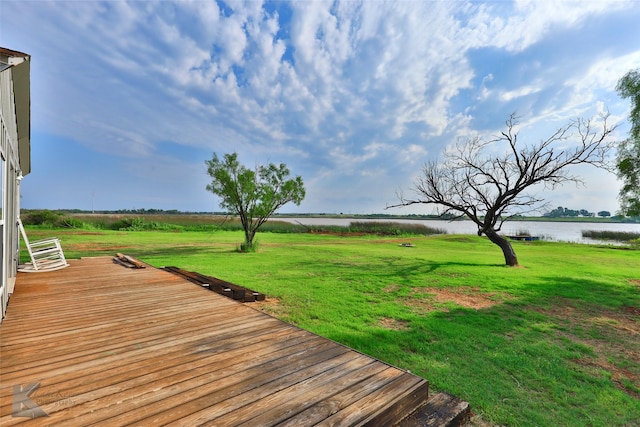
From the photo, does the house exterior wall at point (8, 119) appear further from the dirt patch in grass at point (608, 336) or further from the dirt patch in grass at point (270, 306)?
the dirt patch in grass at point (608, 336)

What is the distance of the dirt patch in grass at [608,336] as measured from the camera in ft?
11.4

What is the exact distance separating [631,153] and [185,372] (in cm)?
1446

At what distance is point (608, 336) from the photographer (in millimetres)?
4633

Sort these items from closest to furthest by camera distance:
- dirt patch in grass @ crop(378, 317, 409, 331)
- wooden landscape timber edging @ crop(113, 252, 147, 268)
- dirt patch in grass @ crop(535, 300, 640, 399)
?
dirt patch in grass @ crop(535, 300, 640, 399) < dirt patch in grass @ crop(378, 317, 409, 331) < wooden landscape timber edging @ crop(113, 252, 147, 268)

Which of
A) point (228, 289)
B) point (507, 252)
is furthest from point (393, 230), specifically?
point (228, 289)

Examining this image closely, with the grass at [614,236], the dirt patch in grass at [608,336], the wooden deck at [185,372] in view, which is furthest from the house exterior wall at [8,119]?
the grass at [614,236]

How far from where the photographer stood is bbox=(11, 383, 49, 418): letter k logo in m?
1.65

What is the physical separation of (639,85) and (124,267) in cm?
1618

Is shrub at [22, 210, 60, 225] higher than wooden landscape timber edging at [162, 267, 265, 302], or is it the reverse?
shrub at [22, 210, 60, 225]

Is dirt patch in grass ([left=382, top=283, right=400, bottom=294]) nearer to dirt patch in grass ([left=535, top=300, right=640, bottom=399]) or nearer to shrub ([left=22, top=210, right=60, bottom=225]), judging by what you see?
dirt patch in grass ([left=535, top=300, right=640, bottom=399])

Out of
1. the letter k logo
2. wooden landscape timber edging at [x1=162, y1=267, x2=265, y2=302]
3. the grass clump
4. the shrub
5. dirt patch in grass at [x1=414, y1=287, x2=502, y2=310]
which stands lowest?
dirt patch in grass at [x1=414, y1=287, x2=502, y2=310]

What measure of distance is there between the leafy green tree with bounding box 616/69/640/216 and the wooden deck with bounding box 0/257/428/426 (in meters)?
12.6

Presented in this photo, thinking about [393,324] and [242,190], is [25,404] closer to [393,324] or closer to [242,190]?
[393,324]

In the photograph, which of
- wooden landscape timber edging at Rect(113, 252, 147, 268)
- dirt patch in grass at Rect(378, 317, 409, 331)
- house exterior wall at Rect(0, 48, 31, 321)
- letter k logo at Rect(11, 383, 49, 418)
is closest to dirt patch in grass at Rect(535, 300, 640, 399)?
dirt patch in grass at Rect(378, 317, 409, 331)
